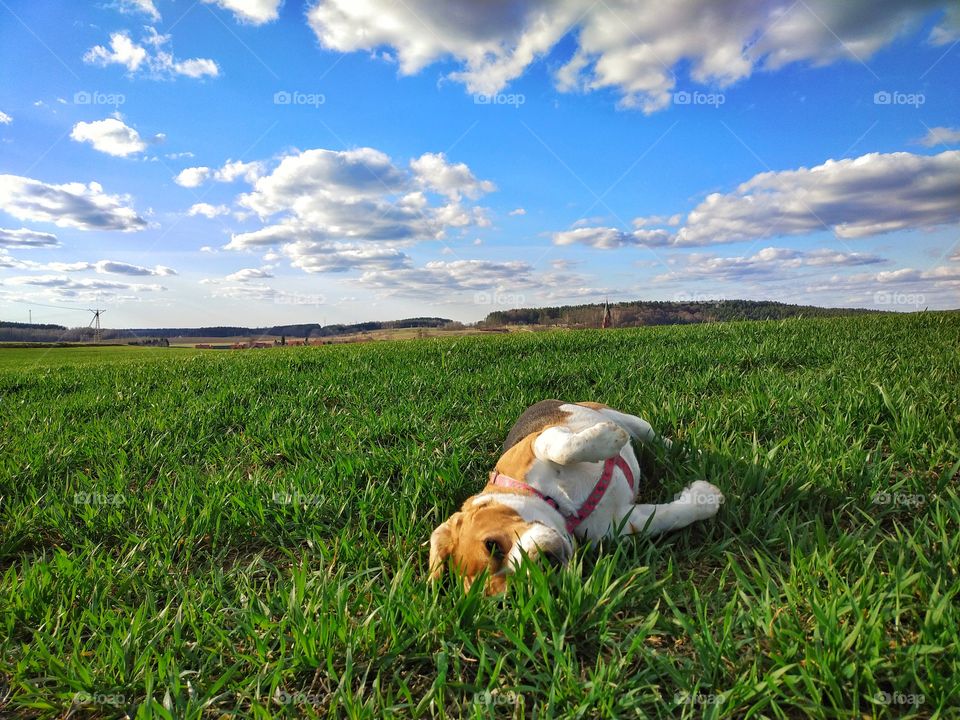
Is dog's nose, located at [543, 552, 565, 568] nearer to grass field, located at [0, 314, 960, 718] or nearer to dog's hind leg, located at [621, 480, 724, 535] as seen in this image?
grass field, located at [0, 314, 960, 718]

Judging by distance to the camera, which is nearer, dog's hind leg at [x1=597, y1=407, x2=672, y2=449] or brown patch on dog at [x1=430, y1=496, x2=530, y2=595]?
brown patch on dog at [x1=430, y1=496, x2=530, y2=595]

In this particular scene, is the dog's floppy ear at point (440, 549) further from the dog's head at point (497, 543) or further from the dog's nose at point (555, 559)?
the dog's nose at point (555, 559)

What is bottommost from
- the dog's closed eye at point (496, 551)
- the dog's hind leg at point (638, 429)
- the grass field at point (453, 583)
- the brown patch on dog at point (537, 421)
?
the grass field at point (453, 583)

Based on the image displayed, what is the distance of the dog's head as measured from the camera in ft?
6.97

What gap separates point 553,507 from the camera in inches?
98.3

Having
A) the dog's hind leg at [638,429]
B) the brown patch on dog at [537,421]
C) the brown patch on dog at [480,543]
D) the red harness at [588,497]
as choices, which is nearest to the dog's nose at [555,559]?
the brown patch on dog at [480,543]

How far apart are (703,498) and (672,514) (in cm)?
25

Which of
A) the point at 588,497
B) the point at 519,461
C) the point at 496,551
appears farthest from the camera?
the point at 519,461

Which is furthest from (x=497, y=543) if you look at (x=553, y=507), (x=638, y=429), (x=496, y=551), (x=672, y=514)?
(x=638, y=429)

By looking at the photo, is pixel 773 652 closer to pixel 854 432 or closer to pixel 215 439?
pixel 854 432

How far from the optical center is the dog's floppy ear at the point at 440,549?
228 centimetres

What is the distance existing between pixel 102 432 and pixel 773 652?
21.5ft

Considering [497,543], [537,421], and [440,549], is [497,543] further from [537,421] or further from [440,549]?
[537,421]

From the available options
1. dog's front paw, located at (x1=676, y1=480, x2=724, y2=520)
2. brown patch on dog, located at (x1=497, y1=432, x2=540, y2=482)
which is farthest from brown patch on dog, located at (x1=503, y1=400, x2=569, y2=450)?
dog's front paw, located at (x1=676, y1=480, x2=724, y2=520)
